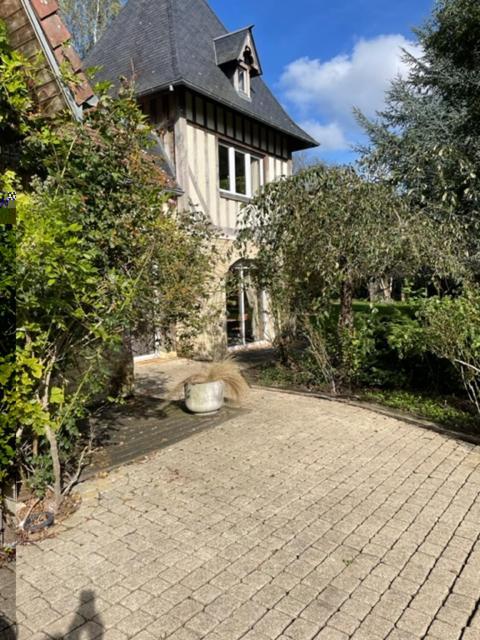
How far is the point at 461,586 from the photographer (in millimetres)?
2703

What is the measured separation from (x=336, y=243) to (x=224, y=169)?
19.9ft

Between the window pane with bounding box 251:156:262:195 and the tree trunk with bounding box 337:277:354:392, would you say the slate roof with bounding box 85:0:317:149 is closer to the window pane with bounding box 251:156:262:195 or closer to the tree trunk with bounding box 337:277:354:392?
the window pane with bounding box 251:156:262:195

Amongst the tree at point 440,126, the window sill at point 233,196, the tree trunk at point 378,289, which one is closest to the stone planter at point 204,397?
the tree trunk at point 378,289

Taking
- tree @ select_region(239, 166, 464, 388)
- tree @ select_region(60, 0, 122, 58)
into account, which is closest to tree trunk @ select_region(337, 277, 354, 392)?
tree @ select_region(239, 166, 464, 388)

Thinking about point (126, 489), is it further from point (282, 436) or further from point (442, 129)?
point (442, 129)

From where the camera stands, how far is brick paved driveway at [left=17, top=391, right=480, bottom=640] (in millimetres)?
2416

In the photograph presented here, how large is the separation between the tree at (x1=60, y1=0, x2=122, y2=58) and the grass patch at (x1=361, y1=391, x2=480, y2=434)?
22.4 meters

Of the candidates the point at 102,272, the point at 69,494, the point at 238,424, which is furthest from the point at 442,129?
the point at 69,494

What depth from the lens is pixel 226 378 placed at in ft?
21.8

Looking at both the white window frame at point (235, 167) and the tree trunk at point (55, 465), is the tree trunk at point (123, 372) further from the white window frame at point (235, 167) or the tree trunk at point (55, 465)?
the white window frame at point (235, 167)

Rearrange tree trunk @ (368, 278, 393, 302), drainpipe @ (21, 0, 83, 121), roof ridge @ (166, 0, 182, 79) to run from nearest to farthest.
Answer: drainpipe @ (21, 0, 83, 121) < tree trunk @ (368, 278, 393, 302) < roof ridge @ (166, 0, 182, 79)

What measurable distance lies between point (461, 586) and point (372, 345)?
15.5 ft

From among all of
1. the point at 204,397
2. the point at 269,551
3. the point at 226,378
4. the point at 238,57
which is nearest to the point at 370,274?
the point at 226,378

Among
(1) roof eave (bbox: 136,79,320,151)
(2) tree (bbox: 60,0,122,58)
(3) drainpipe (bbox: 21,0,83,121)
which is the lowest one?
(3) drainpipe (bbox: 21,0,83,121)
